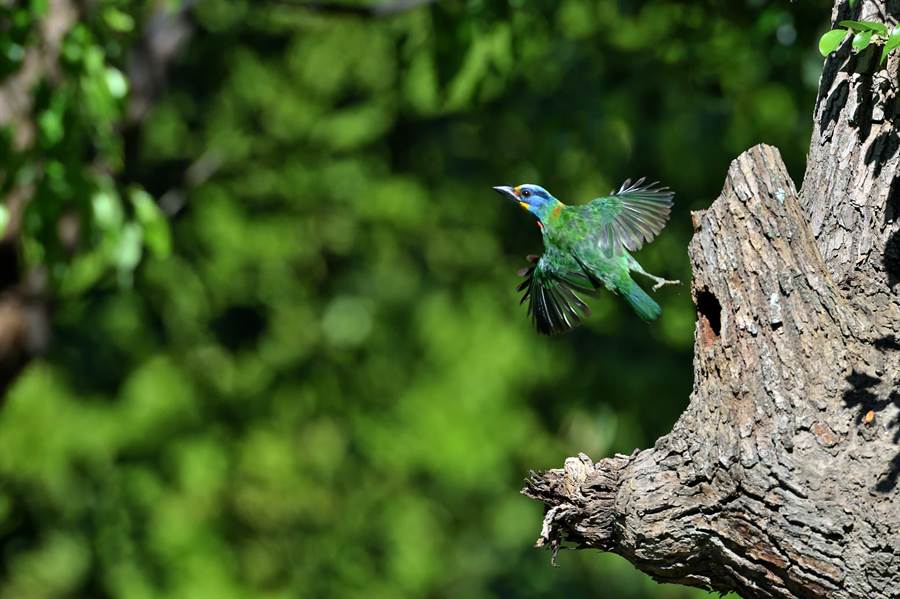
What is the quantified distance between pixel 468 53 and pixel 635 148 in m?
1.96

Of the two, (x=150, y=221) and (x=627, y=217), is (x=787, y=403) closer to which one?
(x=627, y=217)

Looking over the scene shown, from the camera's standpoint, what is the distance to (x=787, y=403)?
3.15 meters

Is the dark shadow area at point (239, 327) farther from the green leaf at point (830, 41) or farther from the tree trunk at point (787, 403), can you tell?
the green leaf at point (830, 41)

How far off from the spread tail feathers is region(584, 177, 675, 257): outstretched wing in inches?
4.0

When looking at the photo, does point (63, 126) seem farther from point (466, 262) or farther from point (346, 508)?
point (346, 508)

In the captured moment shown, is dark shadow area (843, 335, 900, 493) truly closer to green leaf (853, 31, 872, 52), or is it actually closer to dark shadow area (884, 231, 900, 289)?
dark shadow area (884, 231, 900, 289)

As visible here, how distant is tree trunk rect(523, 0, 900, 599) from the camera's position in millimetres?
3078

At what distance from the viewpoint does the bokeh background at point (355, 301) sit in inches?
272

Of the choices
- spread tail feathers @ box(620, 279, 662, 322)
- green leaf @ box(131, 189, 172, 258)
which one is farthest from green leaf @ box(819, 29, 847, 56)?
green leaf @ box(131, 189, 172, 258)

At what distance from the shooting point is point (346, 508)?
1253 centimetres

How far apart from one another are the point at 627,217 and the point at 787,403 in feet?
2.25

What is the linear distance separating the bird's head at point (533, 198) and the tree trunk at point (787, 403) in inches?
19.7

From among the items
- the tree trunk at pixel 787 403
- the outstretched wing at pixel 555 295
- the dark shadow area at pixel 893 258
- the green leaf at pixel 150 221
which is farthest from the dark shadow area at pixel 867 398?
the green leaf at pixel 150 221

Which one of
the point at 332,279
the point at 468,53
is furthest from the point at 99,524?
the point at 468,53
